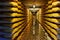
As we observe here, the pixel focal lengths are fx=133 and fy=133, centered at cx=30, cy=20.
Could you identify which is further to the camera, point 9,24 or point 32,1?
point 32,1

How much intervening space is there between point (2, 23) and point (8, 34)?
1.18 feet

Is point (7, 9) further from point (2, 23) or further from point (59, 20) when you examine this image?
point (59, 20)

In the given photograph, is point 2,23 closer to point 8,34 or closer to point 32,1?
point 8,34

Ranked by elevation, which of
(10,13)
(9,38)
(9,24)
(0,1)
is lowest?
(9,38)

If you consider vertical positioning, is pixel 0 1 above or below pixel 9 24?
above

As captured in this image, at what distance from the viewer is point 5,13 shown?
364cm

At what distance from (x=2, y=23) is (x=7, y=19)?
0.57ft

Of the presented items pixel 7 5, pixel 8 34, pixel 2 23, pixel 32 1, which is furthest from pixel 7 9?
pixel 32 1

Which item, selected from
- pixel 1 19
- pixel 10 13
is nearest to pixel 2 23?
pixel 1 19

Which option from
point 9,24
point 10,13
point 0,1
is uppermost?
point 0,1

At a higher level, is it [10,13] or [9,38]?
[10,13]

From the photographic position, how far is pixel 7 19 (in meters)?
3.61

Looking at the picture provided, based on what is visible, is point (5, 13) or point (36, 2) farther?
point (36, 2)

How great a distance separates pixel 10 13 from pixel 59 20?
1.34 meters
